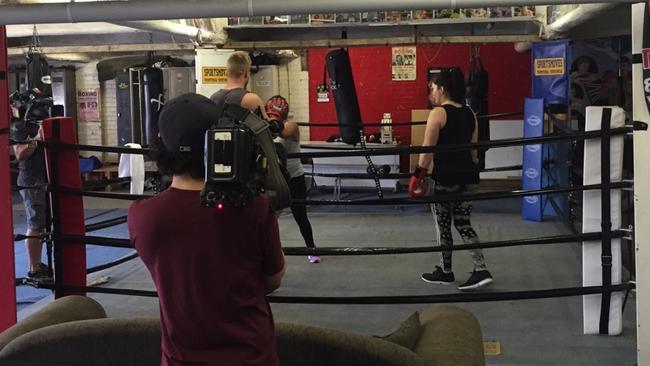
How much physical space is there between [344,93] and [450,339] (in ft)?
18.8

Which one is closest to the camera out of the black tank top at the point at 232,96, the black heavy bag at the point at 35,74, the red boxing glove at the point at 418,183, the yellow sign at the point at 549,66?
the black tank top at the point at 232,96

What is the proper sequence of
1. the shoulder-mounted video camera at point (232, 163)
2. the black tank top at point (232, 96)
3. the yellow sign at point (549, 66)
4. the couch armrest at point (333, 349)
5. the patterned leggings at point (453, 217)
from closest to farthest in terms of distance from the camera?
1. the shoulder-mounted video camera at point (232, 163)
2. the couch armrest at point (333, 349)
3. the black tank top at point (232, 96)
4. the patterned leggings at point (453, 217)
5. the yellow sign at point (549, 66)

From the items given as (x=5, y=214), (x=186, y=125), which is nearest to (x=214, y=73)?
(x=5, y=214)

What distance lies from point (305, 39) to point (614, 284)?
23.4 feet

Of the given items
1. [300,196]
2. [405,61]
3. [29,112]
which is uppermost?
[405,61]

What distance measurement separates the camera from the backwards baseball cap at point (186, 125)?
4.75ft

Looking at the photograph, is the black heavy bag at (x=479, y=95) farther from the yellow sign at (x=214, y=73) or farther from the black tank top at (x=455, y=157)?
the black tank top at (x=455, y=157)

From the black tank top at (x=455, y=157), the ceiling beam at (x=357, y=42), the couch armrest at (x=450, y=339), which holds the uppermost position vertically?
the ceiling beam at (x=357, y=42)

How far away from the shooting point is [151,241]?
1.47 metres

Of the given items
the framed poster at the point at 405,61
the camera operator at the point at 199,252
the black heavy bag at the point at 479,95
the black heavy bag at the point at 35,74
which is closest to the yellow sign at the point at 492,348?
the camera operator at the point at 199,252

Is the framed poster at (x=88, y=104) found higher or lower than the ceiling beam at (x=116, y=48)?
lower

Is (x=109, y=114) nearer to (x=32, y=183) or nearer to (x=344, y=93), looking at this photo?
(x=344, y=93)

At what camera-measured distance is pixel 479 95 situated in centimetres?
853

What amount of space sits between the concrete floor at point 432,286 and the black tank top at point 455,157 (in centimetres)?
78
